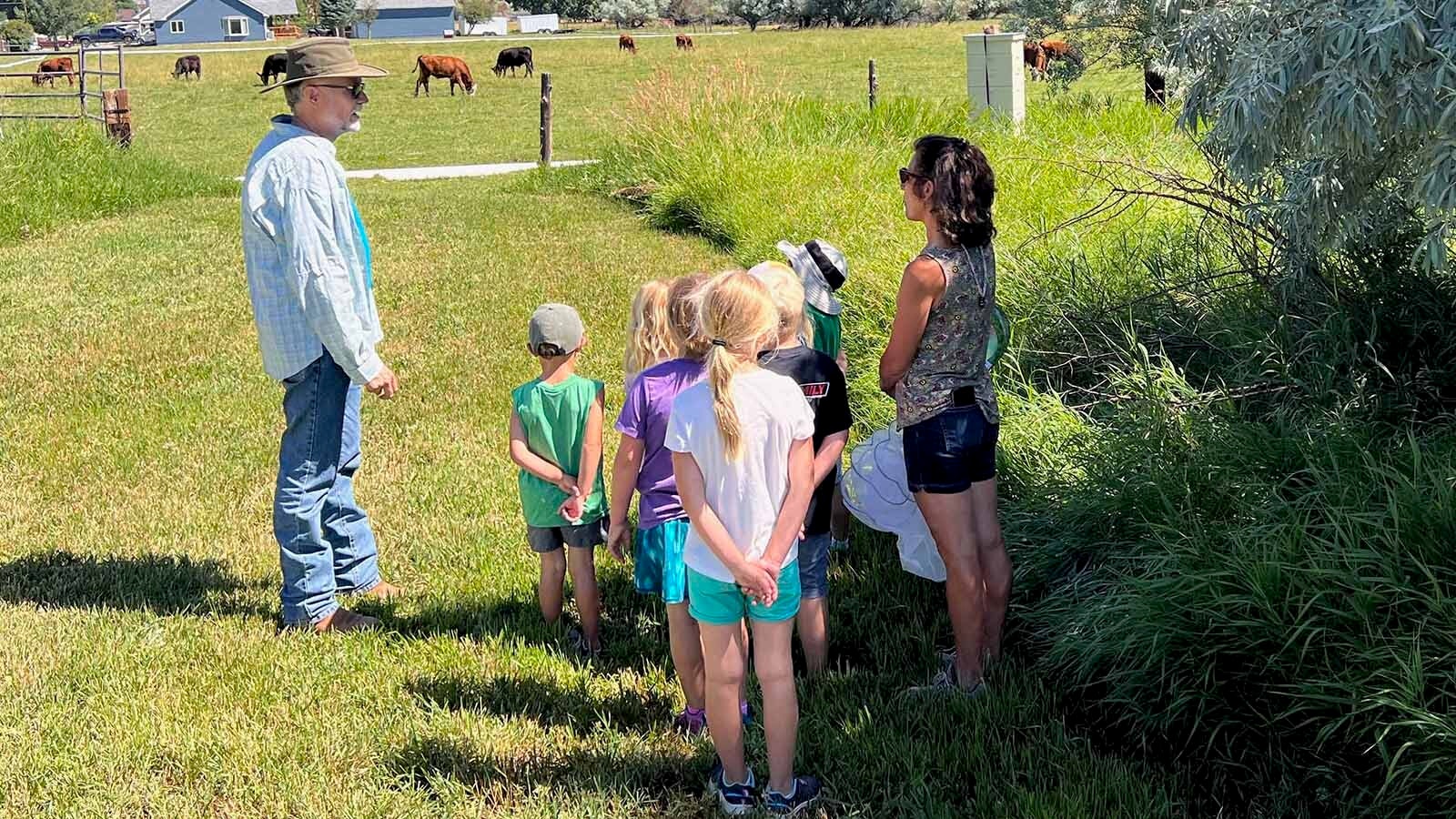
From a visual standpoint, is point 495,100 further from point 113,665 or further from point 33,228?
point 113,665

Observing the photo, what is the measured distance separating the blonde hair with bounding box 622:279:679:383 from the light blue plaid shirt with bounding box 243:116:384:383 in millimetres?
1083

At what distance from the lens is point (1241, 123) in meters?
3.04

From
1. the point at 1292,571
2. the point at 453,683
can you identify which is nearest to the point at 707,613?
the point at 453,683

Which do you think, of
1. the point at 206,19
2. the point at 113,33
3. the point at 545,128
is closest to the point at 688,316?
the point at 545,128

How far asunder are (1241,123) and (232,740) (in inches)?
126

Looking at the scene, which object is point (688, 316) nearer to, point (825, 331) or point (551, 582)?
point (825, 331)

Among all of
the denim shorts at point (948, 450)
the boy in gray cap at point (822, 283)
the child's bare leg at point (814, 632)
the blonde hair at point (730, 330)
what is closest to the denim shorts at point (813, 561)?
the child's bare leg at point (814, 632)

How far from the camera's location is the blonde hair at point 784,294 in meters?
3.35

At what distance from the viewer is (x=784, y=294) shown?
337cm

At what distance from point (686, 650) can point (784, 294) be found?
1063 mm

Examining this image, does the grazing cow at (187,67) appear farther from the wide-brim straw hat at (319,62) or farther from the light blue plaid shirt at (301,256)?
the light blue plaid shirt at (301,256)

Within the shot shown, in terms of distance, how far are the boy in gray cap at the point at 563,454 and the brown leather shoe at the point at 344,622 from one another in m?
0.75

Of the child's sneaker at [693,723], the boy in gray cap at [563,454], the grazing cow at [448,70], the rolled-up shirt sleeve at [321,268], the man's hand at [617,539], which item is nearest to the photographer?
the man's hand at [617,539]

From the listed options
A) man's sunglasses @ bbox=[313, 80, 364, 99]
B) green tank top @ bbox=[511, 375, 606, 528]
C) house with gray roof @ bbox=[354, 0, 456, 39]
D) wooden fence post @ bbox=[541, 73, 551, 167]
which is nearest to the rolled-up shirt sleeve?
man's sunglasses @ bbox=[313, 80, 364, 99]
